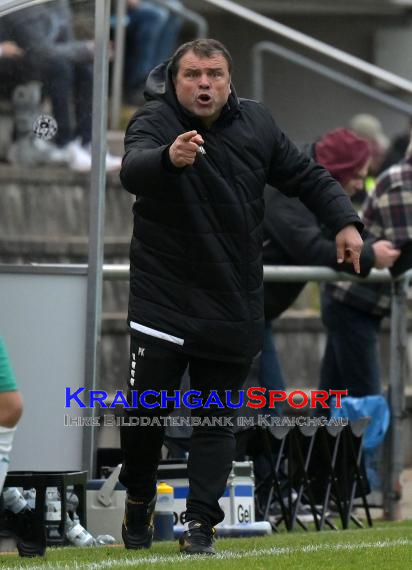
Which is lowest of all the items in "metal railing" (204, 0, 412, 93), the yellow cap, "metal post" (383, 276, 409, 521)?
the yellow cap

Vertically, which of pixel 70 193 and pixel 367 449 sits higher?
pixel 70 193

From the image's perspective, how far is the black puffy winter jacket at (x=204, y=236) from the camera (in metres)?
7.09

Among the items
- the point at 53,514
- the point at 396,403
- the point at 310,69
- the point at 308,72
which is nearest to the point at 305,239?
the point at 396,403

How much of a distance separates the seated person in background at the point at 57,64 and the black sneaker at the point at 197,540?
2467mm

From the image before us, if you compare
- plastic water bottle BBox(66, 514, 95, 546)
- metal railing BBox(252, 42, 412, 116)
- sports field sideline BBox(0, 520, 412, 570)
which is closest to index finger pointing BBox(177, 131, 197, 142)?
sports field sideline BBox(0, 520, 412, 570)

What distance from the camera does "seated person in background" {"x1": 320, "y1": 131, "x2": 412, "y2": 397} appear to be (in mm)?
10055

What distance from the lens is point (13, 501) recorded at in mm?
7441

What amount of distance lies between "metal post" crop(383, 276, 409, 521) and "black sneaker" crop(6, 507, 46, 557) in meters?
2.97

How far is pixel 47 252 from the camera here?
350 inches

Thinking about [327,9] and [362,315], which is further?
[327,9]

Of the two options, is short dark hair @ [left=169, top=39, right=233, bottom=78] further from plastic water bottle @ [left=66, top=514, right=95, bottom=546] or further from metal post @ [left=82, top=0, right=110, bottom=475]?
plastic water bottle @ [left=66, top=514, right=95, bottom=546]

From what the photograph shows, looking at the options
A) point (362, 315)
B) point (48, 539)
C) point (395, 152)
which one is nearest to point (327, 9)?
point (395, 152)

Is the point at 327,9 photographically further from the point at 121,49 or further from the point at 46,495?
the point at 46,495

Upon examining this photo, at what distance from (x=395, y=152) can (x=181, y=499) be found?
7.05 meters
